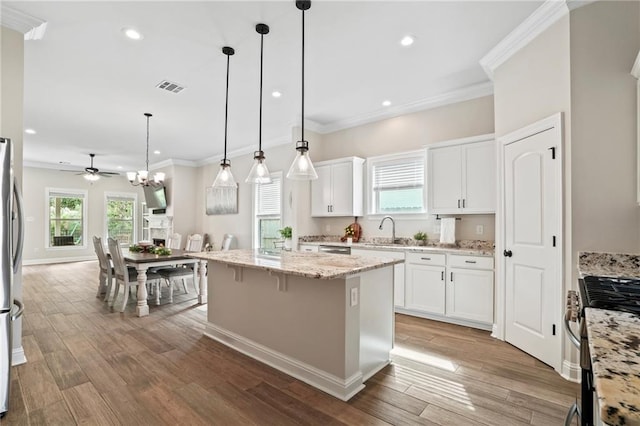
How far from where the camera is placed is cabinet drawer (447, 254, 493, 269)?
352cm

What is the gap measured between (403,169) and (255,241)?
3.92 m

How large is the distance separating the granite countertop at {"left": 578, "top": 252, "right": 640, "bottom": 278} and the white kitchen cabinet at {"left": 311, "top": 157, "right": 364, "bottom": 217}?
3099 millimetres

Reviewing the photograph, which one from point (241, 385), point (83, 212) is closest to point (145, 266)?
point (241, 385)

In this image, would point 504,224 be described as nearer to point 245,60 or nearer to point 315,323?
point 315,323

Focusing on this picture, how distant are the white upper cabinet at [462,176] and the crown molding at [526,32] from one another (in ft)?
2.70

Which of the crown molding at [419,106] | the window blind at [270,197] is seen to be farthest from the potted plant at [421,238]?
the window blind at [270,197]

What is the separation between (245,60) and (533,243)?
136 inches

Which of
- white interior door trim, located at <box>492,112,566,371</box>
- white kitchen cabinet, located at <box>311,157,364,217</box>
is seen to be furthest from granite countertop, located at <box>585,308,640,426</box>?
white kitchen cabinet, located at <box>311,157,364,217</box>

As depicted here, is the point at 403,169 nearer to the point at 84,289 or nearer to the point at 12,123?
the point at 12,123

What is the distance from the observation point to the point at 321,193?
545 centimetres

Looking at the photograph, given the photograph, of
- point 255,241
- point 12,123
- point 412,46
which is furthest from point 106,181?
point 412,46

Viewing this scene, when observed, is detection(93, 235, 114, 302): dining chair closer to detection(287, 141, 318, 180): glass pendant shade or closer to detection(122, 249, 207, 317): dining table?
detection(122, 249, 207, 317): dining table

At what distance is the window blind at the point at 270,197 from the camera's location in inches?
262

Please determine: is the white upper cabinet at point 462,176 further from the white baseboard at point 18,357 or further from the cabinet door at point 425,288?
the white baseboard at point 18,357
